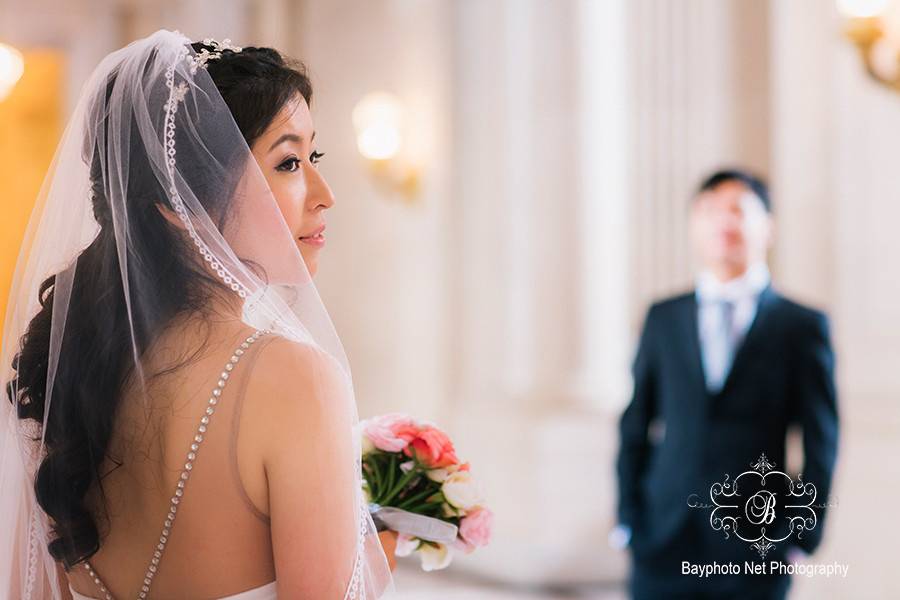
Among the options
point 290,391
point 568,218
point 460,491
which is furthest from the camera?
point 568,218

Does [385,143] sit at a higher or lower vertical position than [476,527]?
higher

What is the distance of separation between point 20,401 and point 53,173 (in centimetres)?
46

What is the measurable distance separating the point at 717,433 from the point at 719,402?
0.35 feet

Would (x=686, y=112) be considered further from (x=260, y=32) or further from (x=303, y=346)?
(x=303, y=346)

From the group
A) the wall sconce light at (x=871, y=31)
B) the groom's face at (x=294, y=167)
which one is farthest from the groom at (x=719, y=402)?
the groom's face at (x=294, y=167)

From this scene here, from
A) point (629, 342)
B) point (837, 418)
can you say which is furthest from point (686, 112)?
point (837, 418)

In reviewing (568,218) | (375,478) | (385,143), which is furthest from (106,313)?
(385,143)

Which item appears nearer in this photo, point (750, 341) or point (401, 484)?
point (401, 484)

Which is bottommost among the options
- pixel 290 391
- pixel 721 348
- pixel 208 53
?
pixel 721 348

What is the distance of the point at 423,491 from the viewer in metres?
2.18

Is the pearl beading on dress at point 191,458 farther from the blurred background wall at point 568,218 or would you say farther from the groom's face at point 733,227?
the blurred background wall at point 568,218

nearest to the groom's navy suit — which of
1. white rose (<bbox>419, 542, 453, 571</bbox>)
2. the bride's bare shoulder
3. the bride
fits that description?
white rose (<bbox>419, 542, 453, 571</bbox>)

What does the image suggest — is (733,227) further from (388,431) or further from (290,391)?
(290,391)

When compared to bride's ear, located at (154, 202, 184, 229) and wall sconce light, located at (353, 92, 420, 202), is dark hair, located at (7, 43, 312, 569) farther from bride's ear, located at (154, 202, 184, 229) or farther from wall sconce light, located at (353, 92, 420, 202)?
wall sconce light, located at (353, 92, 420, 202)
